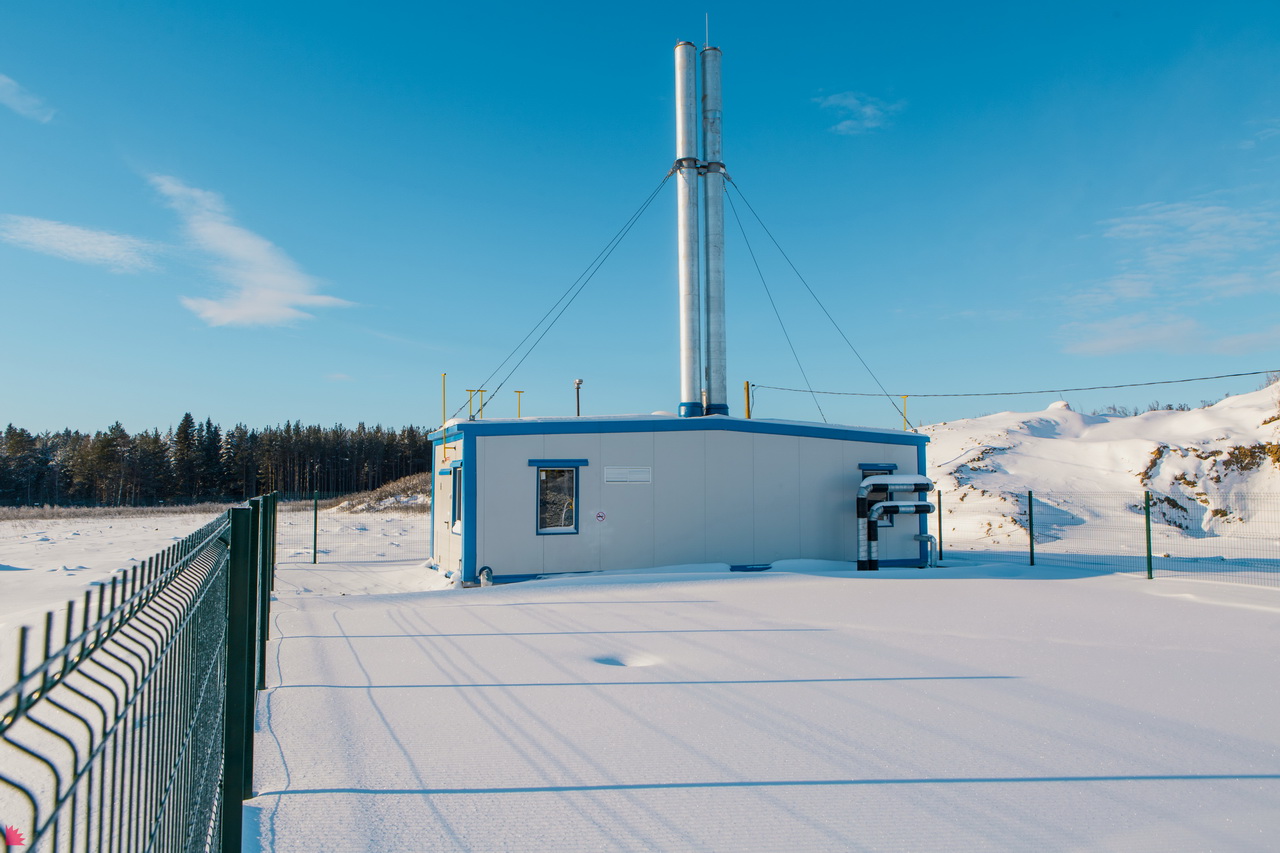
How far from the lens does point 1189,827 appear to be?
3979 mm

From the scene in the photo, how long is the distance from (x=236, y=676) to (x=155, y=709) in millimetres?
1468

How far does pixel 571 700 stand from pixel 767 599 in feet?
18.2

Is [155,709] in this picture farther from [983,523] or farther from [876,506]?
[983,523]

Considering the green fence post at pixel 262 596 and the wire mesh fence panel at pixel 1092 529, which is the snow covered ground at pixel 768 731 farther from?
the wire mesh fence panel at pixel 1092 529

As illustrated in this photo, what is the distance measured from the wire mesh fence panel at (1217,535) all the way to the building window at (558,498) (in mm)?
11355

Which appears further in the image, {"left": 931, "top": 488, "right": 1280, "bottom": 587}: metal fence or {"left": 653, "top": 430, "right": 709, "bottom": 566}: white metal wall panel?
{"left": 931, "top": 488, "right": 1280, "bottom": 587}: metal fence

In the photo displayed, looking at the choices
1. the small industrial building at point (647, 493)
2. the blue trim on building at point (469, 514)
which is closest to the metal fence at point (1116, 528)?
the small industrial building at point (647, 493)

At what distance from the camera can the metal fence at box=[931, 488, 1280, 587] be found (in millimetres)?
19375

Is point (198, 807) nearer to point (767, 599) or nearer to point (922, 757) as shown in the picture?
point (922, 757)

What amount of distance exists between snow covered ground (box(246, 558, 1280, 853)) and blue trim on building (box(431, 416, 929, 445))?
4.47 meters

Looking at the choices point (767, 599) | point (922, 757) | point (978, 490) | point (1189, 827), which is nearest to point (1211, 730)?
point (1189, 827)

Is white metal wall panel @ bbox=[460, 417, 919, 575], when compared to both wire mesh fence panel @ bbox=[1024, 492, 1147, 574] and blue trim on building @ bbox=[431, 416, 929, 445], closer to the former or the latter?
blue trim on building @ bbox=[431, 416, 929, 445]

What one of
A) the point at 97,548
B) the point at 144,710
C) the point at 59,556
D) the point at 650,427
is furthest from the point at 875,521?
the point at 97,548

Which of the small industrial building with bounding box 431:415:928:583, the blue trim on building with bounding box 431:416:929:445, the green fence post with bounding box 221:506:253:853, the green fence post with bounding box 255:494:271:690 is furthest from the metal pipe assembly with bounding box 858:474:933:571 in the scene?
the green fence post with bounding box 221:506:253:853
